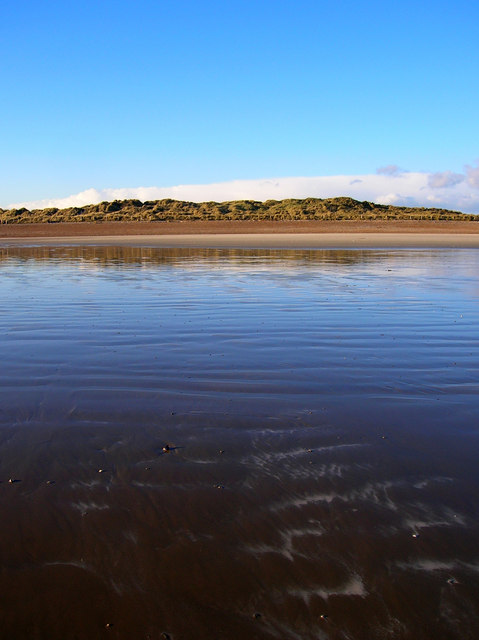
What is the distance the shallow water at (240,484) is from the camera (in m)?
2.51

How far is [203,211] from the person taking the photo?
256 feet

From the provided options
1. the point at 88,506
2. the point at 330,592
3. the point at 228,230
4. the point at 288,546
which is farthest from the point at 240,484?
the point at 228,230

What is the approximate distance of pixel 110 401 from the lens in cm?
507

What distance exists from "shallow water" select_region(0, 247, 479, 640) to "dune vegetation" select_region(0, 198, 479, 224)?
54621 mm

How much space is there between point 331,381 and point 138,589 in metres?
3.46

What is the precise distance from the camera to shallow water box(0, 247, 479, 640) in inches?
99.0

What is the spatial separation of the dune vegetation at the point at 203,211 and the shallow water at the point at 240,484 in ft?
179

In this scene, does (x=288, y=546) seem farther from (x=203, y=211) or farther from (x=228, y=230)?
(x=203, y=211)

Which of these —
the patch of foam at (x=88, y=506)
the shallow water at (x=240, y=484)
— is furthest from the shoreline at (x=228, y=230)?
the patch of foam at (x=88, y=506)

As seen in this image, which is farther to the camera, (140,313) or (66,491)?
(140,313)

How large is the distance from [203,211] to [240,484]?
76.3 m

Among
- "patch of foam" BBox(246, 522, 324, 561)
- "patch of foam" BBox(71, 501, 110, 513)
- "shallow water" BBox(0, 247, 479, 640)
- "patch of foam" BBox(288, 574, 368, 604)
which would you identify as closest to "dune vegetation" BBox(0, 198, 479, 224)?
"shallow water" BBox(0, 247, 479, 640)

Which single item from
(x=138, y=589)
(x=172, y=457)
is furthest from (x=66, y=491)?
(x=138, y=589)

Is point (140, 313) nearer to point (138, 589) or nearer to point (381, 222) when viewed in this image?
point (138, 589)
